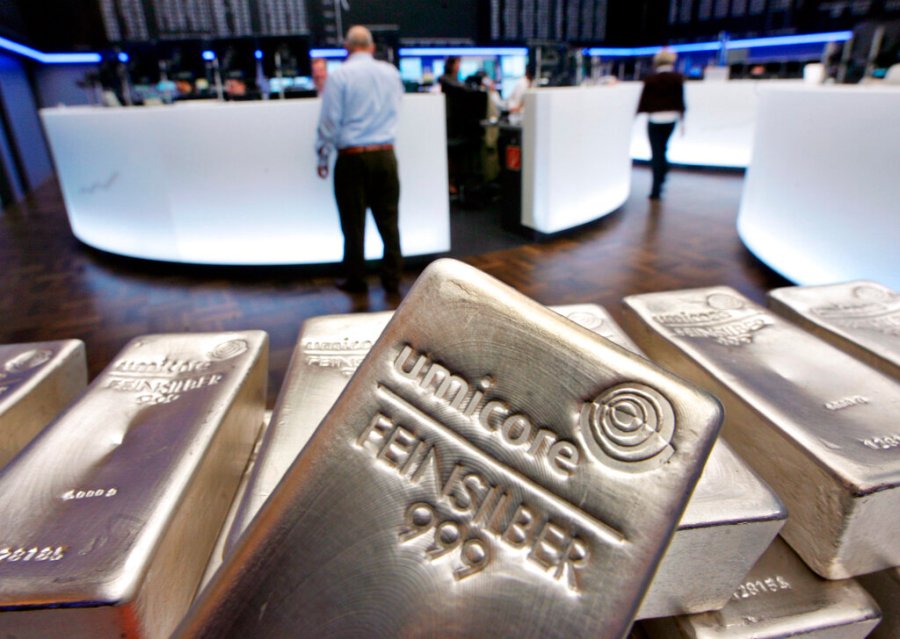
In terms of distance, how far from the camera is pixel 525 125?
12.4ft

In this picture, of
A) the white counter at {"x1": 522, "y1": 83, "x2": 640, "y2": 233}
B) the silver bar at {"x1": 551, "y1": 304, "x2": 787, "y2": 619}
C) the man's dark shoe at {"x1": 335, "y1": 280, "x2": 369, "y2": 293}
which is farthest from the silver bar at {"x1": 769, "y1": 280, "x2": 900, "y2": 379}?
the white counter at {"x1": 522, "y1": 83, "x2": 640, "y2": 233}

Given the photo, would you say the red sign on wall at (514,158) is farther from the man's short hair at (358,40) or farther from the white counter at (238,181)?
the man's short hair at (358,40)

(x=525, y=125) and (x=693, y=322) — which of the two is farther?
(x=525, y=125)

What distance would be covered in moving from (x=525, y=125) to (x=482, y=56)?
16.4ft

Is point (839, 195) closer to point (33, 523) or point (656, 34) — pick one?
point (33, 523)

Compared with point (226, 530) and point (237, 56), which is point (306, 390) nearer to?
point (226, 530)

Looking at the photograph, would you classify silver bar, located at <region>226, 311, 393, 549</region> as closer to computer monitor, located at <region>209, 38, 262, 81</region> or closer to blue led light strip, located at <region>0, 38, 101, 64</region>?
computer monitor, located at <region>209, 38, 262, 81</region>

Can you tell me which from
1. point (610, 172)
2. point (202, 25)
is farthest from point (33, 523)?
point (202, 25)

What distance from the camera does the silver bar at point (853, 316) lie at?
84 cm

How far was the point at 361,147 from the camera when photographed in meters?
2.70

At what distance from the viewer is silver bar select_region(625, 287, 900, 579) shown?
0.59 m

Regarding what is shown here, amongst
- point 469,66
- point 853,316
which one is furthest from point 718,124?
point 853,316

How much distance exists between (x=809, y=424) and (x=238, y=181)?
3076mm

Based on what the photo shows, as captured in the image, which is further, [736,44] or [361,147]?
[736,44]
